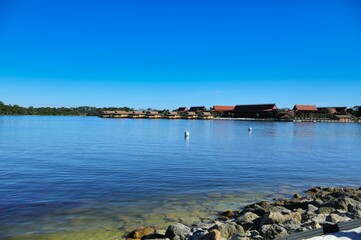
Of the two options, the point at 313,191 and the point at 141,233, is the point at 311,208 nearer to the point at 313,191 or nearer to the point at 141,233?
the point at 313,191

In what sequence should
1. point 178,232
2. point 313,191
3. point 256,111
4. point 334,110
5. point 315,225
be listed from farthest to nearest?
point 334,110, point 256,111, point 313,191, point 178,232, point 315,225

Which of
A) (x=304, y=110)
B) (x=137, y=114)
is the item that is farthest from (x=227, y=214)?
(x=137, y=114)

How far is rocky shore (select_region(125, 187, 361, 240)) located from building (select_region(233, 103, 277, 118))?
15746 cm

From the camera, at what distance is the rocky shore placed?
22.7 feet

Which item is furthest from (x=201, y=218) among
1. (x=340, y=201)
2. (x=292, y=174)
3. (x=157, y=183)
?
(x=292, y=174)

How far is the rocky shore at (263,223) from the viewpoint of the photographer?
273 inches

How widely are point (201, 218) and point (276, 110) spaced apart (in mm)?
161131

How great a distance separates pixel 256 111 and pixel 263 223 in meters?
166

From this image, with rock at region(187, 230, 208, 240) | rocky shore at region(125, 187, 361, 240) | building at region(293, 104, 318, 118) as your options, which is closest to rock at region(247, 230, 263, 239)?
rocky shore at region(125, 187, 361, 240)

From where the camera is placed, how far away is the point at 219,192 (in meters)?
13.6

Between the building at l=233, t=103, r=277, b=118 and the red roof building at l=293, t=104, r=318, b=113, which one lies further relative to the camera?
the red roof building at l=293, t=104, r=318, b=113

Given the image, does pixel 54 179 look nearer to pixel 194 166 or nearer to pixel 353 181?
pixel 194 166

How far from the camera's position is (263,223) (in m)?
8.11

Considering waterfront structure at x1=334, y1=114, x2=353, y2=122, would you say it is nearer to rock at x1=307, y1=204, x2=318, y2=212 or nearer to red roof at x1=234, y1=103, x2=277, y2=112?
red roof at x1=234, y1=103, x2=277, y2=112
